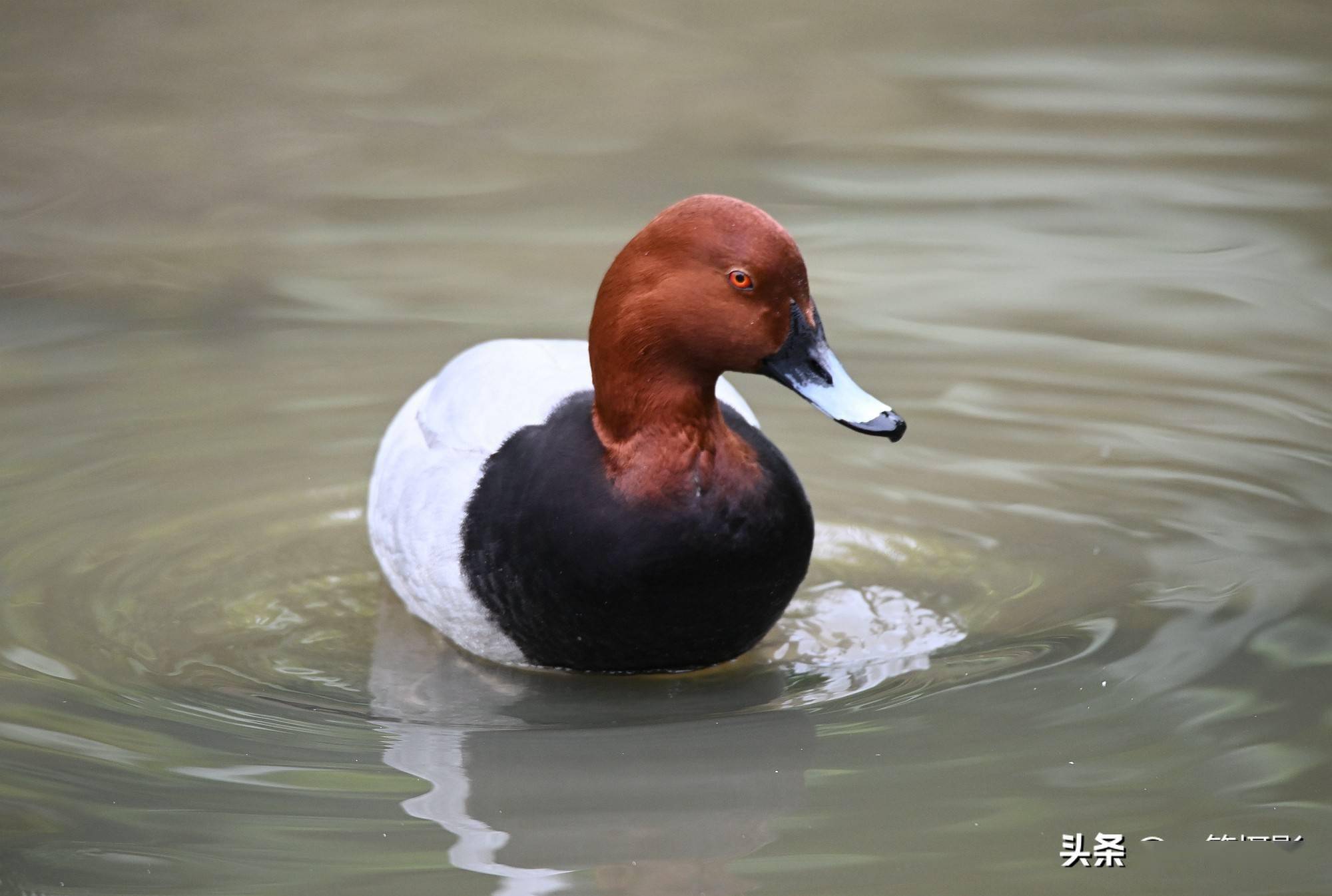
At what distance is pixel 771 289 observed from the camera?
153 inches

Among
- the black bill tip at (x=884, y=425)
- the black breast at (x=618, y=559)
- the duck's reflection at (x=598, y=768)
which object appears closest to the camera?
the duck's reflection at (x=598, y=768)

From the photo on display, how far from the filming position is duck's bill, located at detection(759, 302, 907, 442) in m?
3.88

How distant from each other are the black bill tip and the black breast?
0.38 metres

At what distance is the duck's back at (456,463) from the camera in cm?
444

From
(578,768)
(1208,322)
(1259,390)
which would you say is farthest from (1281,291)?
(578,768)

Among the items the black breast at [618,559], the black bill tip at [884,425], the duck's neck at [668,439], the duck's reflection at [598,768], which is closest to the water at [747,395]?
the duck's reflection at [598,768]

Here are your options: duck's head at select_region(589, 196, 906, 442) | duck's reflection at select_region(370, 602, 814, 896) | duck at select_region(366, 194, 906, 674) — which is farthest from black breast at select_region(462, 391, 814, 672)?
duck's head at select_region(589, 196, 906, 442)

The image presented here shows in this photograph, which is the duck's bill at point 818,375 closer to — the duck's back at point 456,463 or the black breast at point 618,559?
the black breast at point 618,559

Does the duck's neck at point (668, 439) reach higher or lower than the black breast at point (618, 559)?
higher

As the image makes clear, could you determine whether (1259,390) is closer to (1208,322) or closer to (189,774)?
(1208,322)

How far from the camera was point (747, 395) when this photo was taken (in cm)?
633

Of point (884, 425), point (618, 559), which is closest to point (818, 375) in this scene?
point (884, 425)

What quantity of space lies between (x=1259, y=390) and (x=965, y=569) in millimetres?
1808

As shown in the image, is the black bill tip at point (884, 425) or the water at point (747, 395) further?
the black bill tip at point (884, 425)
